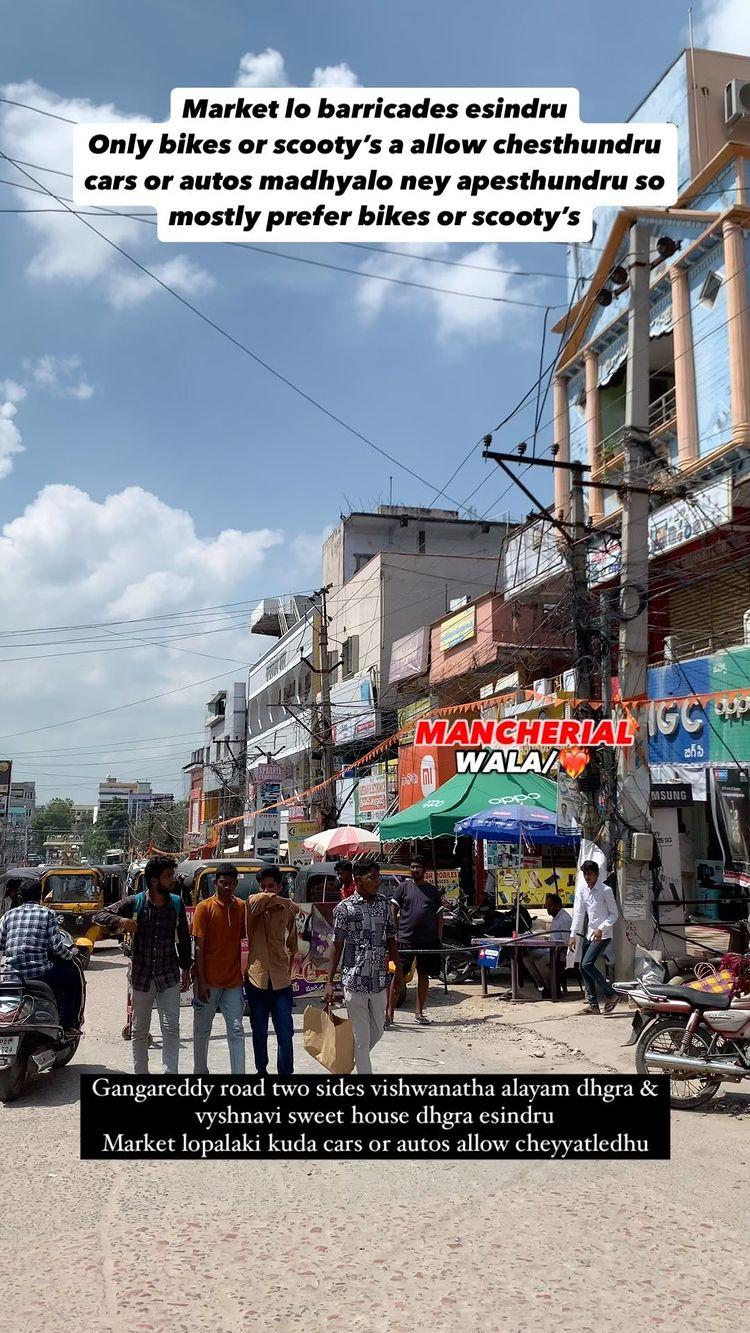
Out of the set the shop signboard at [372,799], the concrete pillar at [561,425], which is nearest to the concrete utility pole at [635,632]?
the concrete pillar at [561,425]

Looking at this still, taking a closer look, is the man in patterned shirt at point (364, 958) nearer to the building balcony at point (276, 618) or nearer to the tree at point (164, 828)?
the building balcony at point (276, 618)

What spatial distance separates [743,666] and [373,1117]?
12.1m

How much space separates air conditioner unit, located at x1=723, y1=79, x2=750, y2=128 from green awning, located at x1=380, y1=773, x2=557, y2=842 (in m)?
14.3

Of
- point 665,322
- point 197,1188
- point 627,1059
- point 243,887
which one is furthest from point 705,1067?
point 665,322

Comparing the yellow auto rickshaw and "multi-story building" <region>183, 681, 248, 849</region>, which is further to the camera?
"multi-story building" <region>183, 681, 248, 849</region>

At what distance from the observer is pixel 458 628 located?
29.8 meters

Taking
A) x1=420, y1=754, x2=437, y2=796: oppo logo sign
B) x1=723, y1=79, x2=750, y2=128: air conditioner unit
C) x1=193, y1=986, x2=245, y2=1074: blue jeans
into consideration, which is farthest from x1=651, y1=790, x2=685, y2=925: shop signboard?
x1=723, y1=79, x2=750, y2=128: air conditioner unit

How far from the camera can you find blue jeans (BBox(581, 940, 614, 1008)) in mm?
11461

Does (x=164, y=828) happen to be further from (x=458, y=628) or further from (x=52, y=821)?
(x=52, y=821)

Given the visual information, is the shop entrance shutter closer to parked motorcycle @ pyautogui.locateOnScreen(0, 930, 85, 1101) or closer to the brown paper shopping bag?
the brown paper shopping bag

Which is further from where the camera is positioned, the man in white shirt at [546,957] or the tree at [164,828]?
the tree at [164,828]

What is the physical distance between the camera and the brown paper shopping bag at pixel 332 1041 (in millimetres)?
7102

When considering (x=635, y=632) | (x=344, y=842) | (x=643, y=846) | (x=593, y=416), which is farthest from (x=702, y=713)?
(x=593, y=416)

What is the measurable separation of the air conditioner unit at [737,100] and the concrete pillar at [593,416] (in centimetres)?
579
